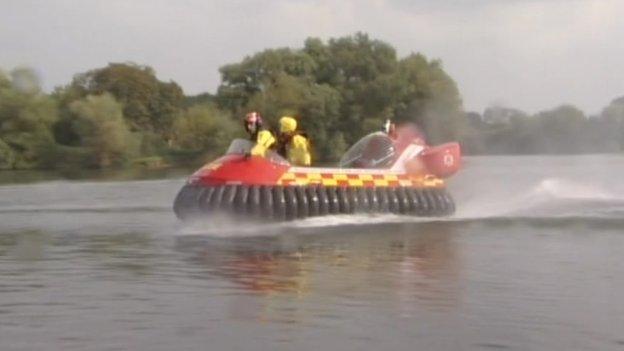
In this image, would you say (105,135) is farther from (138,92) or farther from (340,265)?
(340,265)

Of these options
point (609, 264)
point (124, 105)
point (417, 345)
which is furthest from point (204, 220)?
point (124, 105)

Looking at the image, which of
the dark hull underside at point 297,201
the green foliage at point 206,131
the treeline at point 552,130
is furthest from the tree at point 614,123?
the dark hull underside at point 297,201

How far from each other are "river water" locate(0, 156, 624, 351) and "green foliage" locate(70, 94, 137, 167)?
91.0ft

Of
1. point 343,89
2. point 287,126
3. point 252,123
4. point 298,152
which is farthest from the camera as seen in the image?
point 343,89

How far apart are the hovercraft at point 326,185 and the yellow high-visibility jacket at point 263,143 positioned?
0.25ft

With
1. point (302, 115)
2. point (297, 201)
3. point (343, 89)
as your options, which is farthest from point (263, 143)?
point (343, 89)

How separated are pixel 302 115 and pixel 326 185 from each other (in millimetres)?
29618

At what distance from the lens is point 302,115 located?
4384cm

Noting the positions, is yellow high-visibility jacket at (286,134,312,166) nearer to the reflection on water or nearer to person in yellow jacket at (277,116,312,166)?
person in yellow jacket at (277,116,312,166)

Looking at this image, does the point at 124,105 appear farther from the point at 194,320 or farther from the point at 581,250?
the point at 194,320

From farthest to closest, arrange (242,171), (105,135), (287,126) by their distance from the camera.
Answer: (105,135), (287,126), (242,171)

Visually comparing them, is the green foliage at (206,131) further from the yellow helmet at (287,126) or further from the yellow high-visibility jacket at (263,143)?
the yellow high-visibility jacket at (263,143)

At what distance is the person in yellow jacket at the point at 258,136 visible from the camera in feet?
46.4

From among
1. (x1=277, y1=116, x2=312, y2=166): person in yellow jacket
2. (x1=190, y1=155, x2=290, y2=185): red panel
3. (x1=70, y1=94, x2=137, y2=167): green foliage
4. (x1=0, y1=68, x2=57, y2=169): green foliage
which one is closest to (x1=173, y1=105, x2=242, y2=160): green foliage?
(x1=70, y1=94, x2=137, y2=167): green foliage
